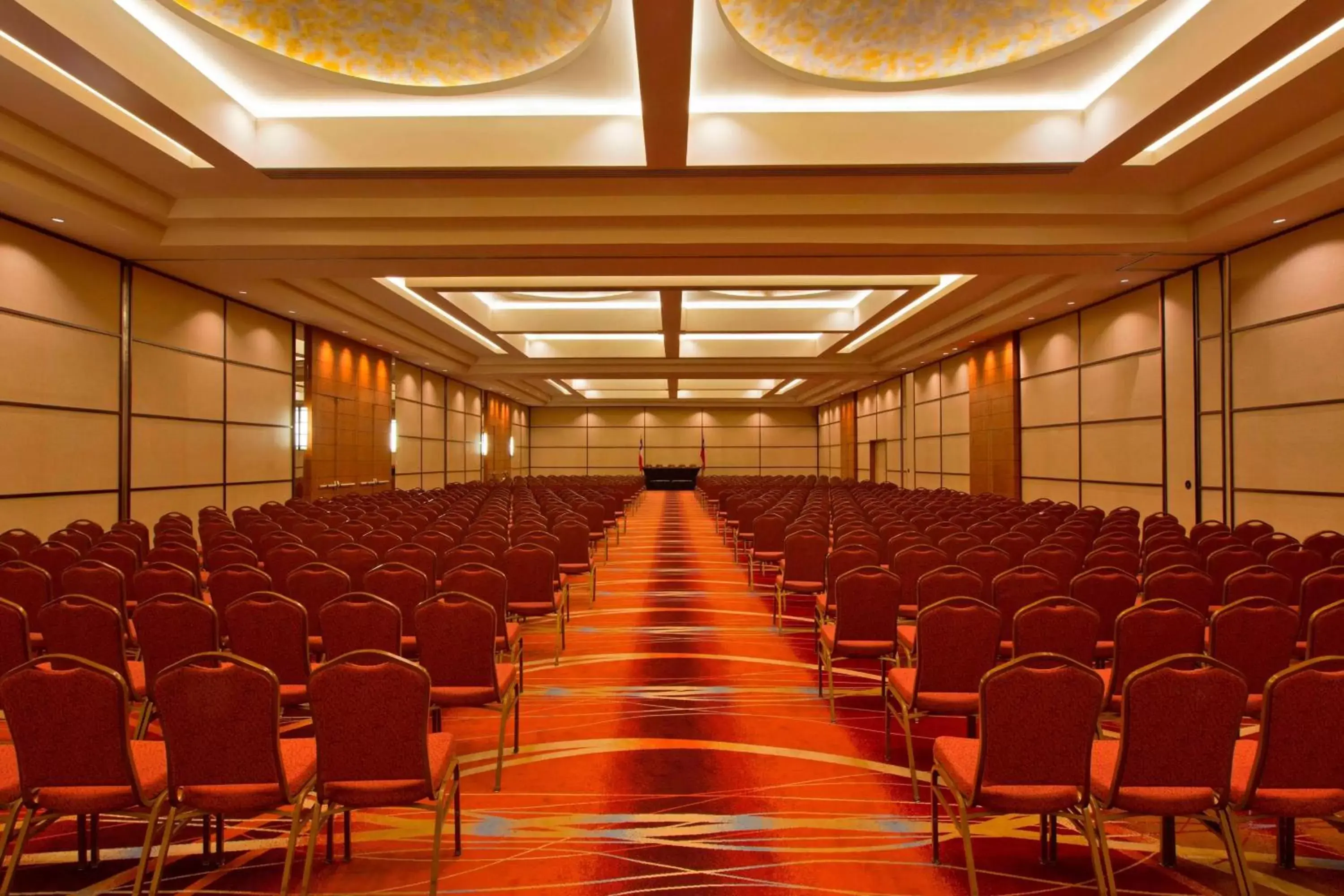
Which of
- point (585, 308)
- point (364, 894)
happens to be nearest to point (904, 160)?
point (364, 894)

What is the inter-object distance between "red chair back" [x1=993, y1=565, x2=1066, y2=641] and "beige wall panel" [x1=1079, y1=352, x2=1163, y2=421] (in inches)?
370

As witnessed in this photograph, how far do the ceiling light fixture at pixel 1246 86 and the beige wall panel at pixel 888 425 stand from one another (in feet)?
64.2

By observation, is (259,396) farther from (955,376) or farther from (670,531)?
(955,376)

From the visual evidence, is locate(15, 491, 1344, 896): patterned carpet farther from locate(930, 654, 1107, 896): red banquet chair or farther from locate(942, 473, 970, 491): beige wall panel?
locate(942, 473, 970, 491): beige wall panel

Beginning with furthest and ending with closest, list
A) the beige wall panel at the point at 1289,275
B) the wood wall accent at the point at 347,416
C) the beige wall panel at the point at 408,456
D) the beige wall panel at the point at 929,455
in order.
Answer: the beige wall panel at the point at 929,455, the beige wall panel at the point at 408,456, the wood wall accent at the point at 347,416, the beige wall panel at the point at 1289,275

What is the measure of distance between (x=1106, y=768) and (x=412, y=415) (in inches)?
897

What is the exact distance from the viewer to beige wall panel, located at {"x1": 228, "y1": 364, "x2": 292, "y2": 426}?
1477 centimetres

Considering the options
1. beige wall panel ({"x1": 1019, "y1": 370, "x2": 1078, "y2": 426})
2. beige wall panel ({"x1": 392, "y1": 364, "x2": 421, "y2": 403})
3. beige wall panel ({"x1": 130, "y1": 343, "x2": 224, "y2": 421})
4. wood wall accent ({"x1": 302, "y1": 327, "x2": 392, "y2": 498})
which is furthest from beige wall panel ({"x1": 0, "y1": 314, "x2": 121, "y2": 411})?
beige wall panel ({"x1": 1019, "y1": 370, "x2": 1078, "y2": 426})

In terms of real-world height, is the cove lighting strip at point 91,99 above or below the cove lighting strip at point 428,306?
above

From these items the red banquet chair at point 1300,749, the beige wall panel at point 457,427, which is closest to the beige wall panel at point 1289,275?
the red banquet chair at point 1300,749

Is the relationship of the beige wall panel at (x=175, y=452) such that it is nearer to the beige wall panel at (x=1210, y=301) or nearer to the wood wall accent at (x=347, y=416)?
the wood wall accent at (x=347, y=416)

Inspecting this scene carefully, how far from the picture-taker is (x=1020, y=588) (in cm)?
541

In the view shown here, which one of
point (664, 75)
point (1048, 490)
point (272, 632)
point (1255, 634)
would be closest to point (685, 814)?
point (272, 632)

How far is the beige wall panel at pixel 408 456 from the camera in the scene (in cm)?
2239
